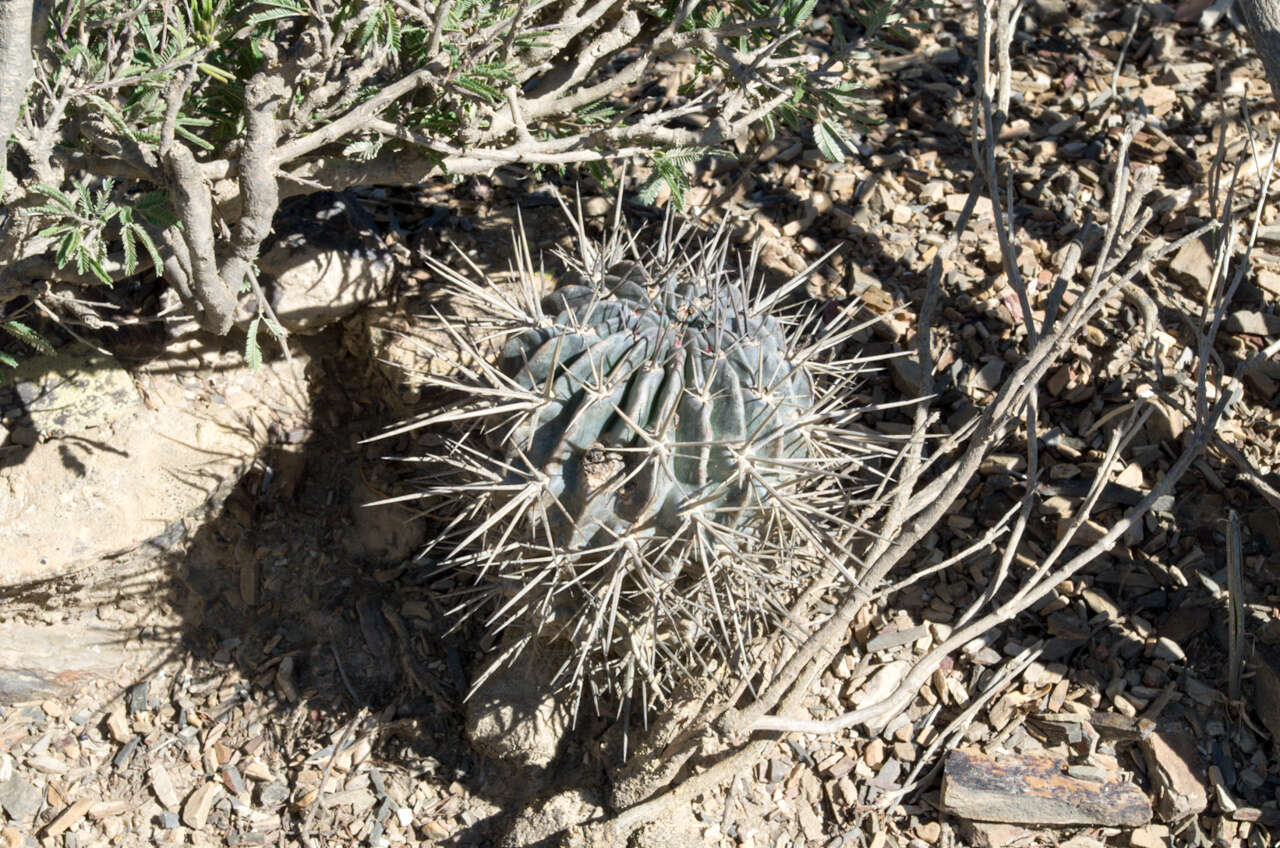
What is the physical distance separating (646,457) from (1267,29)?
1.90 metres

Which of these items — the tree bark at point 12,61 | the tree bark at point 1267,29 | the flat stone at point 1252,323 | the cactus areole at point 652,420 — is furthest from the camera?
the flat stone at point 1252,323

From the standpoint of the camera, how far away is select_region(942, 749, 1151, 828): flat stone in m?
2.55

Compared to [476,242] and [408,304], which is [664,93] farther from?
[408,304]

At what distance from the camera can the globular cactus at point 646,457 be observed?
218 centimetres

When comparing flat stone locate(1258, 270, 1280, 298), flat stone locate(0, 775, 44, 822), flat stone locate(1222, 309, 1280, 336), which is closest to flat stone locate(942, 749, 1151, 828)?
flat stone locate(1222, 309, 1280, 336)

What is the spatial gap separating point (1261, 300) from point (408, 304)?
99.7 inches

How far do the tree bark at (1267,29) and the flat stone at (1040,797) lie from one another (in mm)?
1727

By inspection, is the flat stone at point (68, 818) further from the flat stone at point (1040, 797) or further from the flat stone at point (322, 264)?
the flat stone at point (1040, 797)

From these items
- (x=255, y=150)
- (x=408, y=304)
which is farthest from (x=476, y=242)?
(x=255, y=150)

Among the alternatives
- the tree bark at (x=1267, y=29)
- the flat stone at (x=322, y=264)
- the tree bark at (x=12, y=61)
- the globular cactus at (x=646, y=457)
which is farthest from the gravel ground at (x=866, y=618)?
the tree bark at (x=12, y=61)

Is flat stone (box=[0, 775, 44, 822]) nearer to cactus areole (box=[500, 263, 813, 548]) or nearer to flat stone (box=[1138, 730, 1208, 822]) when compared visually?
cactus areole (box=[500, 263, 813, 548])

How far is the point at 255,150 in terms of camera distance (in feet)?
7.52

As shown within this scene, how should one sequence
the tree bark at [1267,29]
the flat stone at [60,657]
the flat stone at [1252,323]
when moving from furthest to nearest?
the flat stone at [1252,323]
the flat stone at [60,657]
the tree bark at [1267,29]

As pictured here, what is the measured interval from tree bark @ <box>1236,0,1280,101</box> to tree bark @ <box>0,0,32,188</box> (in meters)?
2.65
